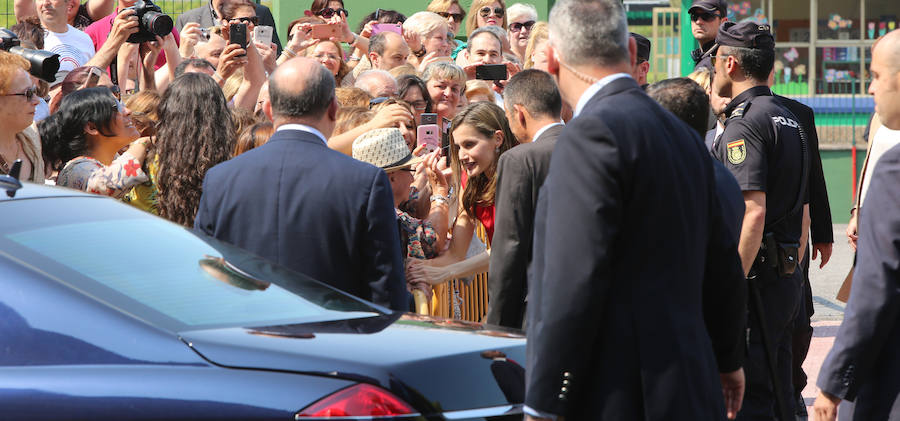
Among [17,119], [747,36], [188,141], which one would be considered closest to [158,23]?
[17,119]

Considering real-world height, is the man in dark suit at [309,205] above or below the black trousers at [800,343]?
above

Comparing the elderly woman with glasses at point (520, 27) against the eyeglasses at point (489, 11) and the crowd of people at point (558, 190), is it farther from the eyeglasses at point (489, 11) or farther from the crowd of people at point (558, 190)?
the crowd of people at point (558, 190)

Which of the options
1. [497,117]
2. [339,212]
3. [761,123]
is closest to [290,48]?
[497,117]

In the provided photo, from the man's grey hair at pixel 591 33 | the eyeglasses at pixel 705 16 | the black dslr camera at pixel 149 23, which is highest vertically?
the man's grey hair at pixel 591 33

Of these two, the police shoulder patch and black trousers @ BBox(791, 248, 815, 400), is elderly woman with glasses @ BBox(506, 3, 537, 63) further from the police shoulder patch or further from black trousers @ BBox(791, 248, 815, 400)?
the police shoulder patch

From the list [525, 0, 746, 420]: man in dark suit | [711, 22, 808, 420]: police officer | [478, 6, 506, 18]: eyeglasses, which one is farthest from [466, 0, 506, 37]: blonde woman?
[525, 0, 746, 420]: man in dark suit

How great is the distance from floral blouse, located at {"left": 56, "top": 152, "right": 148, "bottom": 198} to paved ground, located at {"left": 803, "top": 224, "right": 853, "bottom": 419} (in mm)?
4017

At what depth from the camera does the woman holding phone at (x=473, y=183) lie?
568 centimetres

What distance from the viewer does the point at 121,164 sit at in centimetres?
522

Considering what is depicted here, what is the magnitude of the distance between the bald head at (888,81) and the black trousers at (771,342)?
1.83 metres

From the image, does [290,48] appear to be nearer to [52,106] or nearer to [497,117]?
[52,106]

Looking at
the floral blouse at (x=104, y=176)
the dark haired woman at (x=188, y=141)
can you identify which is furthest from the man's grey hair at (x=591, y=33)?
the floral blouse at (x=104, y=176)

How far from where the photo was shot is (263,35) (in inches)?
344

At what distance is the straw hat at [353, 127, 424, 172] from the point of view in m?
5.22
